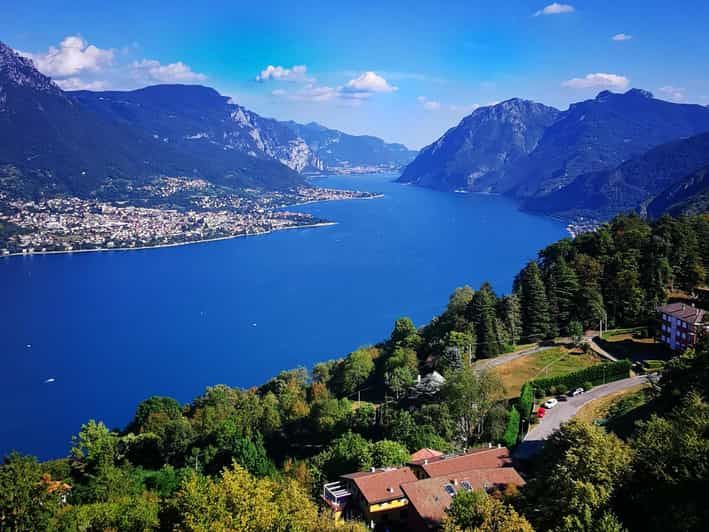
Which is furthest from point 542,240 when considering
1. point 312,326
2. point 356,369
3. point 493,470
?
point 493,470

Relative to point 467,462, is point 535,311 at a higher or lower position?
higher

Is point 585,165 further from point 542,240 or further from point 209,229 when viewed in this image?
point 209,229

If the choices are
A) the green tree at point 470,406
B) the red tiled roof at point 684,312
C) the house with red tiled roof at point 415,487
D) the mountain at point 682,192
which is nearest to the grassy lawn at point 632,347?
the red tiled roof at point 684,312

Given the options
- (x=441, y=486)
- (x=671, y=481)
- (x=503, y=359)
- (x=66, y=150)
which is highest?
(x=66, y=150)

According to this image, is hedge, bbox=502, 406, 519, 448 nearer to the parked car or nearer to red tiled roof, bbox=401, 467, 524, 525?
the parked car

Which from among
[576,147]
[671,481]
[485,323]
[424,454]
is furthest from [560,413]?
[576,147]

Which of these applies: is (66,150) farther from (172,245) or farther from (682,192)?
(682,192)

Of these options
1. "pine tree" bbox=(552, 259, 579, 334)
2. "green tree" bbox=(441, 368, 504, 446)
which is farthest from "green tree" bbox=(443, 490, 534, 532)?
"pine tree" bbox=(552, 259, 579, 334)
